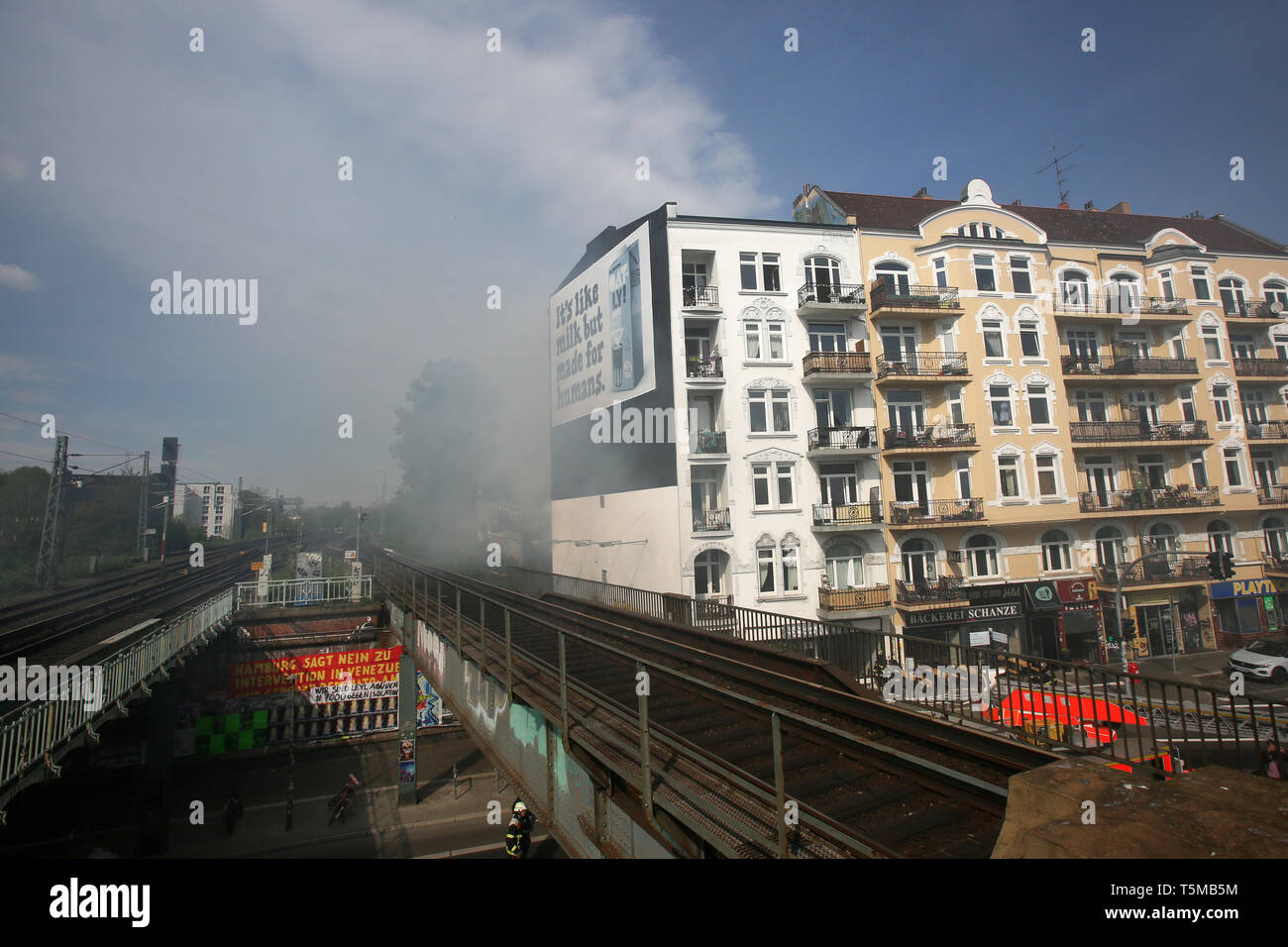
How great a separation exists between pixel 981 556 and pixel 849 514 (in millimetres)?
6649

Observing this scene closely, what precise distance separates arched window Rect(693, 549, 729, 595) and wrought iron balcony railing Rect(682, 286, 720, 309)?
10.4 metres

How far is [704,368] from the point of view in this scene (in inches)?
955

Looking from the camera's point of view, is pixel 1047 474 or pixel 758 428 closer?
pixel 758 428

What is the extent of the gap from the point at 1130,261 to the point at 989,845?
36024 millimetres

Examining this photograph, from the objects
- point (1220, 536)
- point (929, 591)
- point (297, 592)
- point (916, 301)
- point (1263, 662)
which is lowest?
point (1263, 662)

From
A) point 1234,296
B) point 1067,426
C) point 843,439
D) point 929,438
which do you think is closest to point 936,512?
point 929,438

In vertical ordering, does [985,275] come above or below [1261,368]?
above

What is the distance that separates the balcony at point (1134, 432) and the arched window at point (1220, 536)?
167 inches

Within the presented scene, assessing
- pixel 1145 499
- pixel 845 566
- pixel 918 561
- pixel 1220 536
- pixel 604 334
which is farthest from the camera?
pixel 604 334

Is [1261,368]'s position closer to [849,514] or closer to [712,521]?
[849,514]

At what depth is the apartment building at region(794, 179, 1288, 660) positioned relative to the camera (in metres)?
24.8

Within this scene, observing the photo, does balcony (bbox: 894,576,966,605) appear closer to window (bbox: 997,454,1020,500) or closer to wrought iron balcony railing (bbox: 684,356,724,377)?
window (bbox: 997,454,1020,500)

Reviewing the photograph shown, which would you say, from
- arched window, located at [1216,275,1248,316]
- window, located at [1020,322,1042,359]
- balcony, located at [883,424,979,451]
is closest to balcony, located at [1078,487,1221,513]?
balcony, located at [883,424,979,451]
